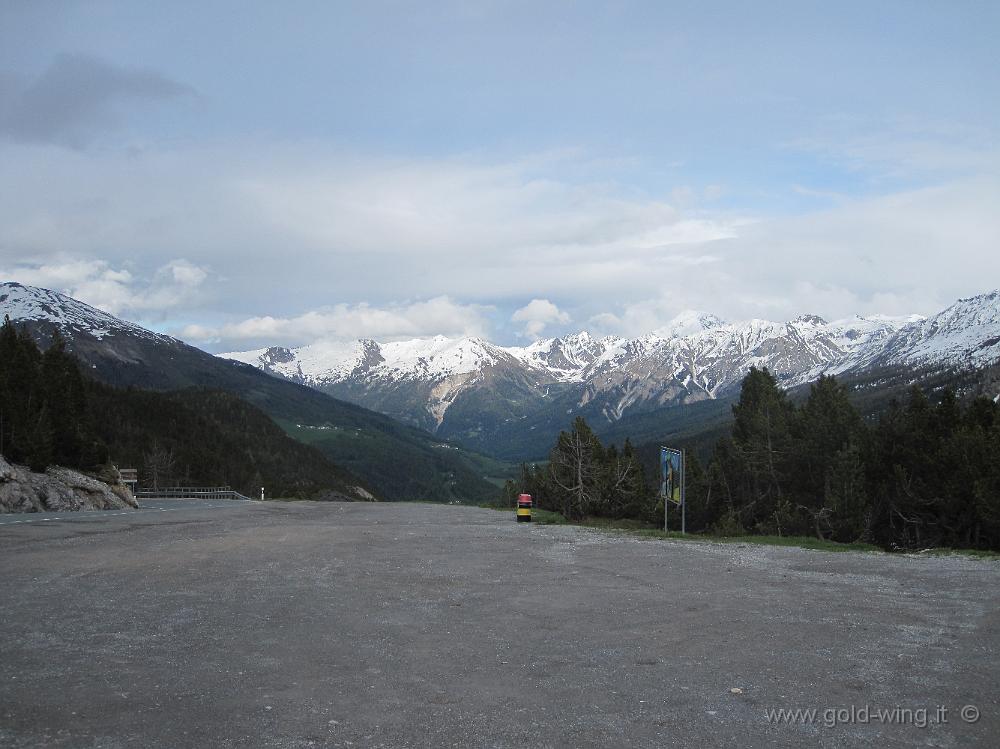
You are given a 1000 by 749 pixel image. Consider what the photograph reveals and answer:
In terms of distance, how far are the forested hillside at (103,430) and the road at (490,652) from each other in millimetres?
37432

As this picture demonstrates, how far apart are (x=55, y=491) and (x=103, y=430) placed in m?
110

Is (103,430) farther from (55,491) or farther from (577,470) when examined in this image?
(577,470)

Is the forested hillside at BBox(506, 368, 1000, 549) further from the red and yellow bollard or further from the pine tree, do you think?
the red and yellow bollard

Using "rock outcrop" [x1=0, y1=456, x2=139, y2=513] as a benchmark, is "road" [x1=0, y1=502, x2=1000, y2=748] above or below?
above

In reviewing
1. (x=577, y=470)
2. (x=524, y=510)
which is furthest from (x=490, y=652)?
(x=577, y=470)

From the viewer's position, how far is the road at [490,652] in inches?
290

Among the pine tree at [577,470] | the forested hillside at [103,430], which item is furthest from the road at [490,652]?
the forested hillside at [103,430]

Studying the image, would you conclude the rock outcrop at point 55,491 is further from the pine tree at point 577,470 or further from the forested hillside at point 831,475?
the forested hillside at point 831,475

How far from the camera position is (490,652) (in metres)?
9.98

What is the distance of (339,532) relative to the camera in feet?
84.4

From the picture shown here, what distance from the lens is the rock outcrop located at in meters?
38.9

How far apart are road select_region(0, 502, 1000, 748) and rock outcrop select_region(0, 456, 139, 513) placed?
2525 cm

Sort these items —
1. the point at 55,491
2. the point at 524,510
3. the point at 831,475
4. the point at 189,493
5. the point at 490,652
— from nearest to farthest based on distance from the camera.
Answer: the point at 490,652 < the point at 524,510 < the point at 55,491 < the point at 831,475 < the point at 189,493

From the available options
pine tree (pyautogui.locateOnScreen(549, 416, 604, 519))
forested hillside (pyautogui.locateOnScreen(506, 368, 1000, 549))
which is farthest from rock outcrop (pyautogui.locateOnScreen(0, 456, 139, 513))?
forested hillside (pyautogui.locateOnScreen(506, 368, 1000, 549))
